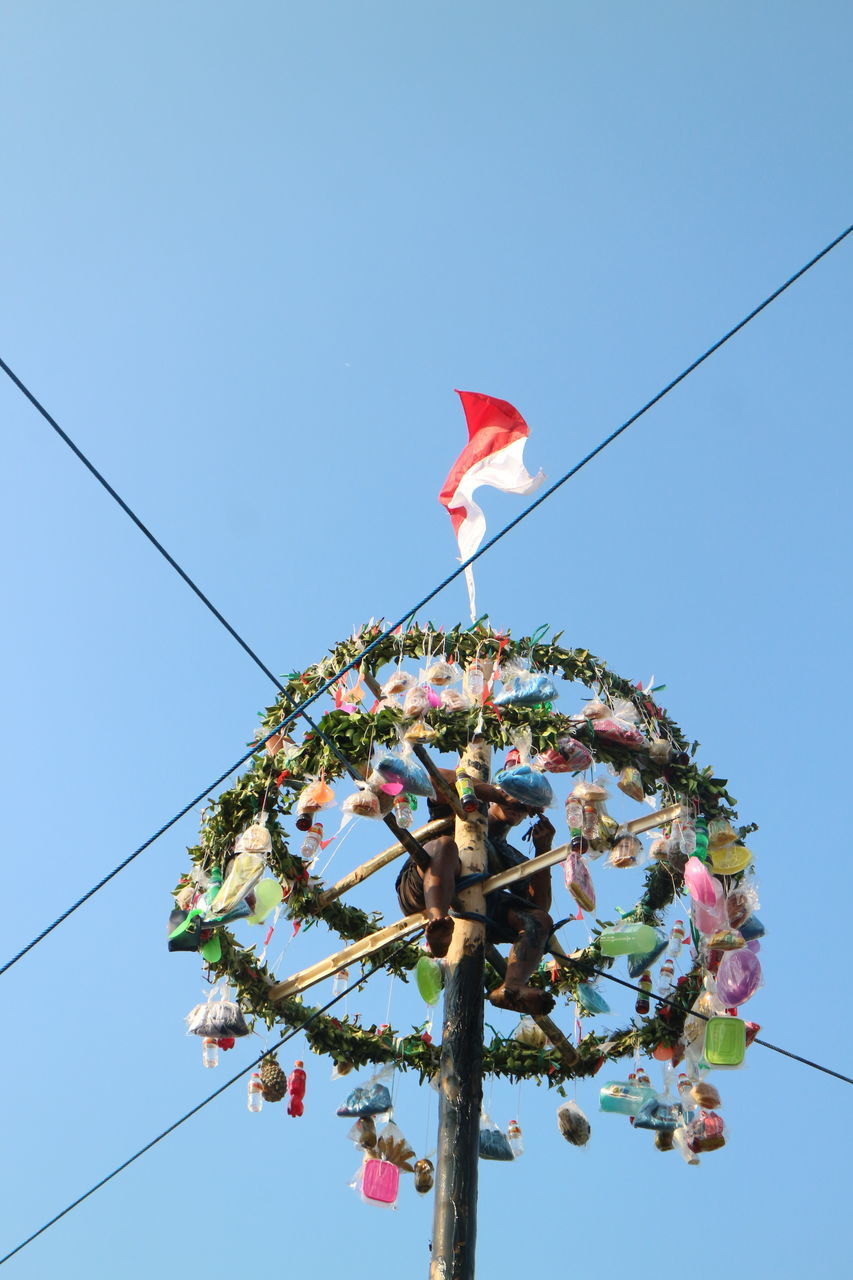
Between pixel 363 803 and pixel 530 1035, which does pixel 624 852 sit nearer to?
pixel 363 803

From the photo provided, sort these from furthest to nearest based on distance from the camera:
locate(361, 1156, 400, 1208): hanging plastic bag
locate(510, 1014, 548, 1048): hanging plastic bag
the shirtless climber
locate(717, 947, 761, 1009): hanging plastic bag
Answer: locate(510, 1014, 548, 1048): hanging plastic bag, locate(361, 1156, 400, 1208): hanging plastic bag, the shirtless climber, locate(717, 947, 761, 1009): hanging plastic bag

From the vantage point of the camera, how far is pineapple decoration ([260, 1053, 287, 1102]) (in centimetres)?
900

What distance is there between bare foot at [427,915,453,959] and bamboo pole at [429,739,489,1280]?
161mm

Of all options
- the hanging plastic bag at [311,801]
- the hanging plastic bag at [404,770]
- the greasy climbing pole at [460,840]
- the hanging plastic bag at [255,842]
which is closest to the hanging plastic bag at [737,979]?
the greasy climbing pole at [460,840]

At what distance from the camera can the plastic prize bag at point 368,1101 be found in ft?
29.1

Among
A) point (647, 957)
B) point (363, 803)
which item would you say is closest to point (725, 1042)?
point (647, 957)

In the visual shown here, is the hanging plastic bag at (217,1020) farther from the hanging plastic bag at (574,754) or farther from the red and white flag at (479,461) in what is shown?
the red and white flag at (479,461)

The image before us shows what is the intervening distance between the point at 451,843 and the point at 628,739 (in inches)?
51.8

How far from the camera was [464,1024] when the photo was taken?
811cm

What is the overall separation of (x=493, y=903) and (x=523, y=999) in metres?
0.65

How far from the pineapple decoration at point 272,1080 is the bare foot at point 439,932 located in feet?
5.26

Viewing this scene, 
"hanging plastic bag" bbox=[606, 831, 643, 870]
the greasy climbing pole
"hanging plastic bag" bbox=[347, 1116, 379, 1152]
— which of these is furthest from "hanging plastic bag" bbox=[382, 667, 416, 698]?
"hanging plastic bag" bbox=[347, 1116, 379, 1152]

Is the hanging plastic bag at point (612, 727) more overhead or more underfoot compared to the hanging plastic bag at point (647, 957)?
more overhead

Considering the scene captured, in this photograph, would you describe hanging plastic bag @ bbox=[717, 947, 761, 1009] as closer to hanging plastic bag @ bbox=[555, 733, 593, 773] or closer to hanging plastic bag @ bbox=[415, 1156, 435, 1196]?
hanging plastic bag @ bbox=[555, 733, 593, 773]
